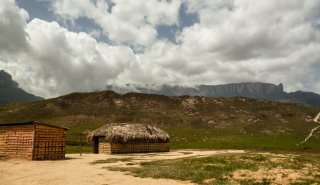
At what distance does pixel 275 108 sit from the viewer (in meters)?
166

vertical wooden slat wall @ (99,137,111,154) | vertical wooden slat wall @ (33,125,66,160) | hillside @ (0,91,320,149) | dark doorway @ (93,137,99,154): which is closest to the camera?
vertical wooden slat wall @ (33,125,66,160)

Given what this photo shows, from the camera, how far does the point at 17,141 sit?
39.4 m

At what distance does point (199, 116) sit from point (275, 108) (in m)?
38.7

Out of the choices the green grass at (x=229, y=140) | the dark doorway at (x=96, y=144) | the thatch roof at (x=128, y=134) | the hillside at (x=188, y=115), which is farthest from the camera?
the hillside at (x=188, y=115)

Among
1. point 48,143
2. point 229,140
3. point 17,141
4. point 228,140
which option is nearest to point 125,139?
point 48,143

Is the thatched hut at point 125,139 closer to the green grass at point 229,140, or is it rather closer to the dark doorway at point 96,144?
the dark doorway at point 96,144

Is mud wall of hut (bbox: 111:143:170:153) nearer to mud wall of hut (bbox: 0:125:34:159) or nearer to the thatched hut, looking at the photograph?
the thatched hut

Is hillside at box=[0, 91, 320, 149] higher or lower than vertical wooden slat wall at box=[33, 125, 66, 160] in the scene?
higher

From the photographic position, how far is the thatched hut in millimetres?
58844

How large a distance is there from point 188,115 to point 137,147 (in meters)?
92.3

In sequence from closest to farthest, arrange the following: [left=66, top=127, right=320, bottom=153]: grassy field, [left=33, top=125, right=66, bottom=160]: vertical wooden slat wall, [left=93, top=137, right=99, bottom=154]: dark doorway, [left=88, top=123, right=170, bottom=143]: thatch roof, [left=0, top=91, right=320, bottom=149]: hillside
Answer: [left=33, top=125, right=66, bottom=160]: vertical wooden slat wall → [left=88, top=123, right=170, bottom=143]: thatch roof → [left=93, top=137, right=99, bottom=154]: dark doorway → [left=66, top=127, right=320, bottom=153]: grassy field → [left=0, top=91, right=320, bottom=149]: hillside

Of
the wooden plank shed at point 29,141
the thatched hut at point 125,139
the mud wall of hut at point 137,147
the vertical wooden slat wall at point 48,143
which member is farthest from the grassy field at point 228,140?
the wooden plank shed at point 29,141

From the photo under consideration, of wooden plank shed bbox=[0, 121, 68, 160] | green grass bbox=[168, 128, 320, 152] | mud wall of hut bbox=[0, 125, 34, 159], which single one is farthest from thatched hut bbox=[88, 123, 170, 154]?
green grass bbox=[168, 128, 320, 152]

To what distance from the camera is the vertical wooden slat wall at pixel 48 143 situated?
39.0 metres
